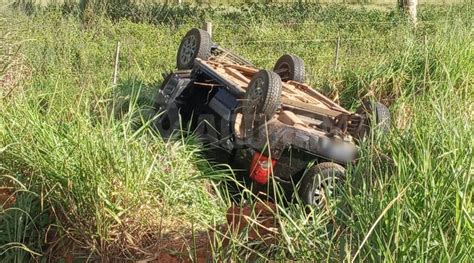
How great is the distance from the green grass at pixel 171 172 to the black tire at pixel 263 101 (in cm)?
58

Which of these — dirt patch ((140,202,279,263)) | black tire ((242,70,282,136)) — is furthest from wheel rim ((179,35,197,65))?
dirt patch ((140,202,279,263))

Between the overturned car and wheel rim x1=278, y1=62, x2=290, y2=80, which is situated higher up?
wheel rim x1=278, y1=62, x2=290, y2=80

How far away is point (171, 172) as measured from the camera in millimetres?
5113

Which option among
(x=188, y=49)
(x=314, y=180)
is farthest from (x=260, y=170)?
(x=188, y=49)

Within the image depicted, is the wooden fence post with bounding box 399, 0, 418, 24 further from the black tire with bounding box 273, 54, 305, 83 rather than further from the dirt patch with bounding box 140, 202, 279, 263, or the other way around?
the dirt patch with bounding box 140, 202, 279, 263

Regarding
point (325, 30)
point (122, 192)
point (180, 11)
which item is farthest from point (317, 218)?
point (180, 11)

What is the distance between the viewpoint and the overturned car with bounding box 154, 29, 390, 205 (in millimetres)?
5820

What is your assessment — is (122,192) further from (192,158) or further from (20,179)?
(192,158)

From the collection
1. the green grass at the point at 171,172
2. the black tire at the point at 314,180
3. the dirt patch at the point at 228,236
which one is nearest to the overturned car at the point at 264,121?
the black tire at the point at 314,180

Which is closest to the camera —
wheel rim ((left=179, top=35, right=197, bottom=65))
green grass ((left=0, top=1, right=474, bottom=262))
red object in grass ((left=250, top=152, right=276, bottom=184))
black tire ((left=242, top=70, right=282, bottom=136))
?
green grass ((left=0, top=1, right=474, bottom=262))

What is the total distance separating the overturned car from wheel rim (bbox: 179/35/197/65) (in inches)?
9.2

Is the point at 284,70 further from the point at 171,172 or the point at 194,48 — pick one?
the point at 171,172

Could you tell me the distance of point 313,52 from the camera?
15180 mm

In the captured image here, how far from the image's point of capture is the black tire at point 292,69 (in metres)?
8.13
